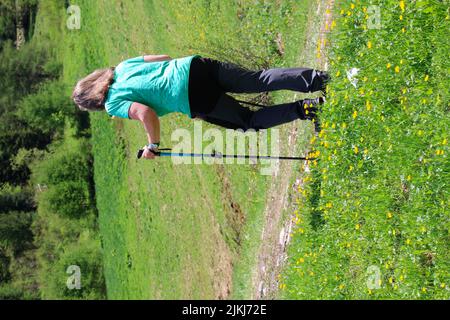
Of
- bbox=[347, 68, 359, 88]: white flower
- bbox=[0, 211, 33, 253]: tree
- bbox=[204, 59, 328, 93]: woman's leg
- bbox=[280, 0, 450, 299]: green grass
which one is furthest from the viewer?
bbox=[0, 211, 33, 253]: tree

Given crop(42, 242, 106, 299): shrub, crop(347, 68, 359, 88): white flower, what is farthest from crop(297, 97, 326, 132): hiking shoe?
crop(42, 242, 106, 299): shrub

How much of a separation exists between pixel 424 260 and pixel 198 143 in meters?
7.97

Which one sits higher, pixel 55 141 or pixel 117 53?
pixel 117 53

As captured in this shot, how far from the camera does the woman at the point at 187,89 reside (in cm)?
726

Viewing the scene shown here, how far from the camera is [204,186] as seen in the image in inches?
536

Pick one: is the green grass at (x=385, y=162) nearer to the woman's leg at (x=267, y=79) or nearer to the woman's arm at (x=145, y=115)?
the woman's leg at (x=267, y=79)

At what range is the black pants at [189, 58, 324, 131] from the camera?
7.24 meters

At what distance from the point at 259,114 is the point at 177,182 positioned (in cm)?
783

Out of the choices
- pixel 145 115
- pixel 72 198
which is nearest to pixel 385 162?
pixel 145 115

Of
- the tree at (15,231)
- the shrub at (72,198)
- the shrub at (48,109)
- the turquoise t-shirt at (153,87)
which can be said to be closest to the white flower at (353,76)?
the turquoise t-shirt at (153,87)

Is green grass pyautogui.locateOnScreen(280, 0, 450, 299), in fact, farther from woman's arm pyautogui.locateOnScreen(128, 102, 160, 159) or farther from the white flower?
woman's arm pyautogui.locateOnScreen(128, 102, 160, 159)

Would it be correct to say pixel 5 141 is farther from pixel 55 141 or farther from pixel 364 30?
pixel 364 30

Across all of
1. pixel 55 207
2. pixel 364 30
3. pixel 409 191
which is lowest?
pixel 55 207

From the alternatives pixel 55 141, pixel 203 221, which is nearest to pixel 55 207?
pixel 55 141
